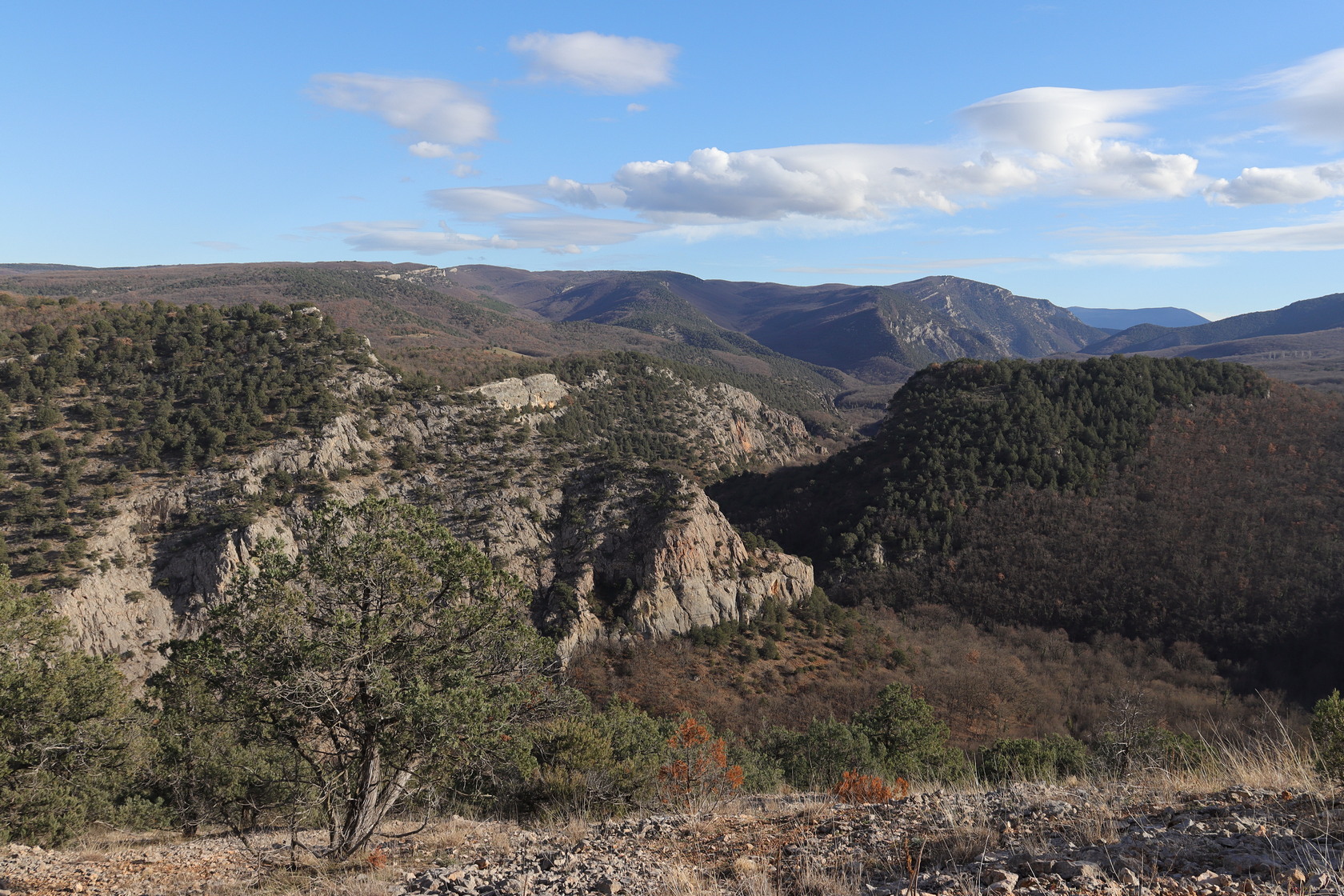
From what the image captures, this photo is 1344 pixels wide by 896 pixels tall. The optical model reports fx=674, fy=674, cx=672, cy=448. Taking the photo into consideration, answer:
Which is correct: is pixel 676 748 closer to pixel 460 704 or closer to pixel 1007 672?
pixel 460 704

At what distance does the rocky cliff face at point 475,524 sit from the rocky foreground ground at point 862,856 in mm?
35908

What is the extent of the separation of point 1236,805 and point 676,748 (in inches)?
851

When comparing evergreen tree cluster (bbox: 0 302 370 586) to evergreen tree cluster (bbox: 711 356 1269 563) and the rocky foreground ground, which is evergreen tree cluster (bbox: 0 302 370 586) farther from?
evergreen tree cluster (bbox: 711 356 1269 563)

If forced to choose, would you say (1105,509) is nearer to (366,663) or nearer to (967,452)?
(967,452)

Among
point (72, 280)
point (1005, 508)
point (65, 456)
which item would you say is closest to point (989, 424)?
point (1005, 508)

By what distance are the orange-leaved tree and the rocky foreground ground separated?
385 centimetres

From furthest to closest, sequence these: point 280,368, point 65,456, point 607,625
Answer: point 280,368
point 607,625
point 65,456

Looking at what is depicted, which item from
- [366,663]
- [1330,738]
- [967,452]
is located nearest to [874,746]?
[1330,738]

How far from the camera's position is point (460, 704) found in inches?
394

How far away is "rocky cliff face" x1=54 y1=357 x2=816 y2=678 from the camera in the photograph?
4291cm

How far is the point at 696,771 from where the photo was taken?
2220cm

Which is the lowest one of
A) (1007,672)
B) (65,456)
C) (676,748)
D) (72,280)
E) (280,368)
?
(1007,672)

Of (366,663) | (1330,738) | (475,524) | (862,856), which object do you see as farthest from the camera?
(475,524)

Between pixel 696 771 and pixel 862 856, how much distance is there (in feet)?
50.7
